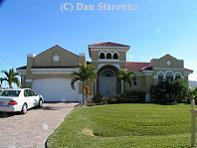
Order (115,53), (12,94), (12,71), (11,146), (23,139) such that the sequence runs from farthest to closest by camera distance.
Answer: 1. (12,71)
2. (115,53)
3. (12,94)
4. (23,139)
5. (11,146)

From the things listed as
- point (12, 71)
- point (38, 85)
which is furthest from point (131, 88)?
point (12, 71)

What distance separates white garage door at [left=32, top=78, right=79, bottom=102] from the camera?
23344mm

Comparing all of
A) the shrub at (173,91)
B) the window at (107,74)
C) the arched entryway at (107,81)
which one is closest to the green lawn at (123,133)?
the shrub at (173,91)

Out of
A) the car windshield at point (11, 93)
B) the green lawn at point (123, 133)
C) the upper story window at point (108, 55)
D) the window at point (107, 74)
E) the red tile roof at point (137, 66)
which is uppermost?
the upper story window at point (108, 55)

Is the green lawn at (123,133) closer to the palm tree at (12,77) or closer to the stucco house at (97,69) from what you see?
the stucco house at (97,69)

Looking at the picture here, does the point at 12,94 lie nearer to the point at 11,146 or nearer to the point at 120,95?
the point at 11,146

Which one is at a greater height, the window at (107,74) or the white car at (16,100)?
the window at (107,74)

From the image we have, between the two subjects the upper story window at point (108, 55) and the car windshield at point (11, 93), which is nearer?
the car windshield at point (11, 93)

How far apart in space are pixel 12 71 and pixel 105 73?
12.5 metres

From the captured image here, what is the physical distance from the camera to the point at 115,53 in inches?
1008

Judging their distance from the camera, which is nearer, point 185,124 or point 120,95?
point 185,124

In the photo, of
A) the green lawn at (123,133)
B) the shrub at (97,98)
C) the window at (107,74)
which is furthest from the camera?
the window at (107,74)

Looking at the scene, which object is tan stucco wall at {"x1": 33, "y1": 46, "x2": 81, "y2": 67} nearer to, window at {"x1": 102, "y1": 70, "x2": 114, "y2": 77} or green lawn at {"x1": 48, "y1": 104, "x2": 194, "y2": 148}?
window at {"x1": 102, "y1": 70, "x2": 114, "y2": 77}

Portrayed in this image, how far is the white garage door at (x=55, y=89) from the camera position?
23.3m
